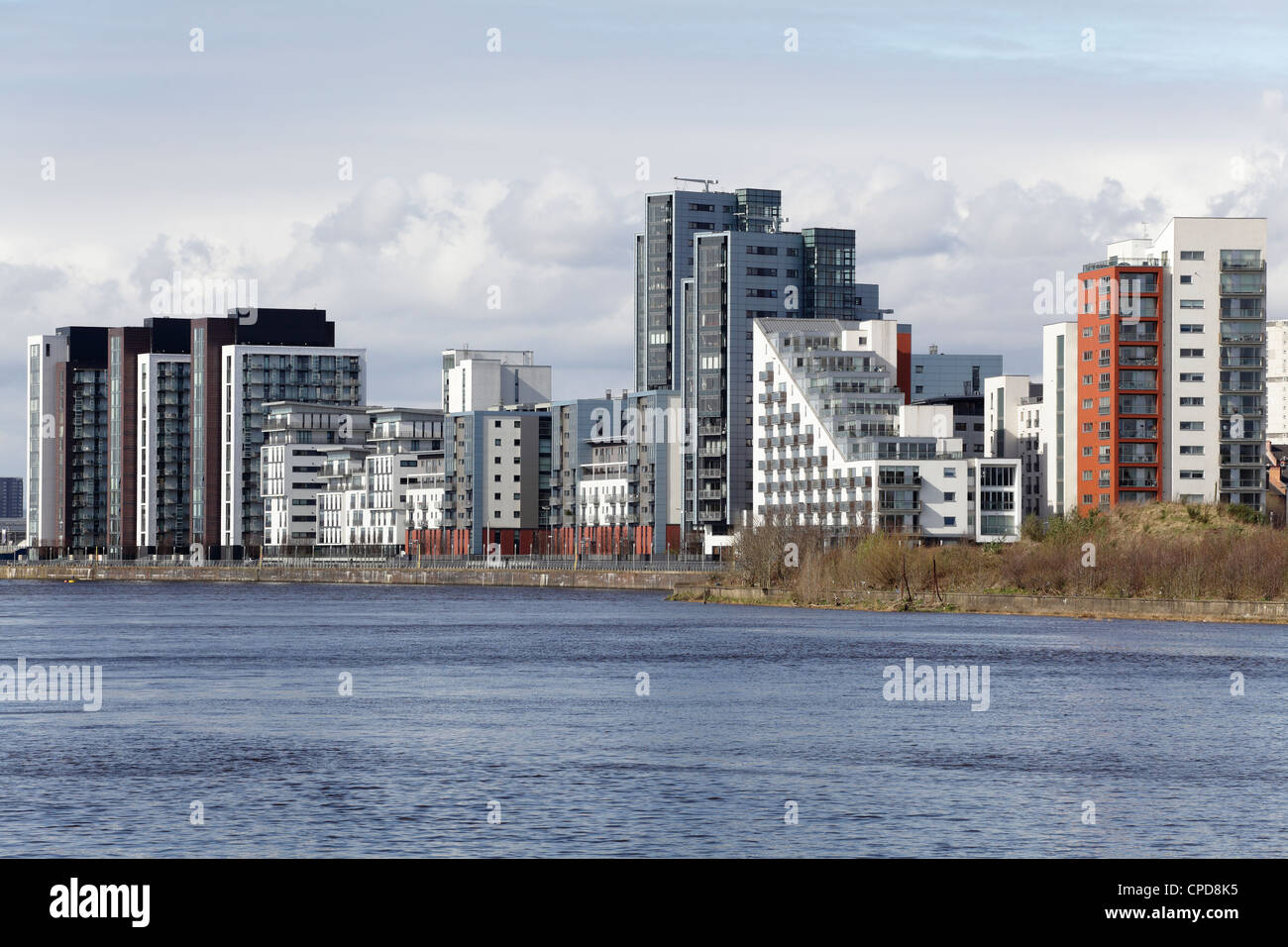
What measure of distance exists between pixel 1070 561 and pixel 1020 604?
15.2 ft

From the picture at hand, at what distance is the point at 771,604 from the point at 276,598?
6478 centimetres

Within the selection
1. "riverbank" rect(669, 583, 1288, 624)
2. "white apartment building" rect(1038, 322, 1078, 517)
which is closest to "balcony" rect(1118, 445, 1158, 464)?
"white apartment building" rect(1038, 322, 1078, 517)

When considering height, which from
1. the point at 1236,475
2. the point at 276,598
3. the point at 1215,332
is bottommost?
the point at 276,598

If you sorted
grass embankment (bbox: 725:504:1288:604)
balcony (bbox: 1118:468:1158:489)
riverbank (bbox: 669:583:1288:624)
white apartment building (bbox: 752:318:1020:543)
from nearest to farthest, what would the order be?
Result: riverbank (bbox: 669:583:1288:624), grass embankment (bbox: 725:504:1288:604), balcony (bbox: 1118:468:1158:489), white apartment building (bbox: 752:318:1020:543)

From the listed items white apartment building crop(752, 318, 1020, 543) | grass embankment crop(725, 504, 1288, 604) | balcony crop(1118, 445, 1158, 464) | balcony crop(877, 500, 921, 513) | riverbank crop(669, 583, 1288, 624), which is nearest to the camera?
riverbank crop(669, 583, 1288, 624)

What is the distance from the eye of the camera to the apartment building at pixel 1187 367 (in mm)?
165375

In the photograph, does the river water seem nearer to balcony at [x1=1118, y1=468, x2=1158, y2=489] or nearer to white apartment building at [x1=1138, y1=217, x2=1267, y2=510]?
balcony at [x1=1118, y1=468, x2=1158, y2=489]

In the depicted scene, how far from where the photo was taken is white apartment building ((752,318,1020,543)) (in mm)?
178625

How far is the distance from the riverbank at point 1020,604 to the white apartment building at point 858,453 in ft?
49.8

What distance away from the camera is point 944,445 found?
182 meters

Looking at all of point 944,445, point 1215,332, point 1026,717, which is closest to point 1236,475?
point 1215,332

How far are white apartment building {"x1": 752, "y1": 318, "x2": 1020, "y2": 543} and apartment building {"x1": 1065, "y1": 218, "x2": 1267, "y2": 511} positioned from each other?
16.1 metres

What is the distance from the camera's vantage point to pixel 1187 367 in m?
166
